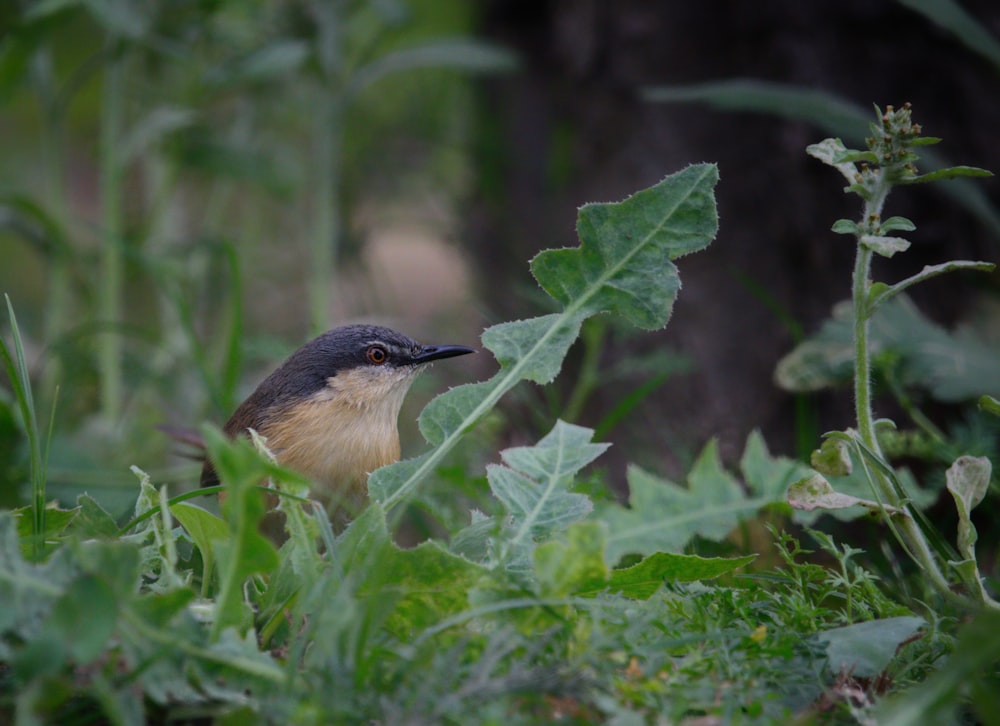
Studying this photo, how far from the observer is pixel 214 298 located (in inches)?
267

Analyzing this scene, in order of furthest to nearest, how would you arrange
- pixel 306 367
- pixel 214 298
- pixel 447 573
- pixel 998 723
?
pixel 214 298 → pixel 306 367 → pixel 447 573 → pixel 998 723

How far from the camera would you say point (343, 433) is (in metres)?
4.16

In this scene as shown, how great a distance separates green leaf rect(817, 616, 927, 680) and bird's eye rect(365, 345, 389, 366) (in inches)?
119

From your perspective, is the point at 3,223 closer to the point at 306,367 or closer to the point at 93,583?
the point at 306,367

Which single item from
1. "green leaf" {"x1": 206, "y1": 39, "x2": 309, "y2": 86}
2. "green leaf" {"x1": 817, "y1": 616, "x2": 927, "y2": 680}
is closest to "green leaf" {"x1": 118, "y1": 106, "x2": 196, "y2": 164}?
"green leaf" {"x1": 206, "y1": 39, "x2": 309, "y2": 86}

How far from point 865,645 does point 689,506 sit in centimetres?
127

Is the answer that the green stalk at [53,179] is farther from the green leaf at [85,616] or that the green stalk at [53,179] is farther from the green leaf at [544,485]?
the green leaf at [85,616]

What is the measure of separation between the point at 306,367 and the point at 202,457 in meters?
0.68

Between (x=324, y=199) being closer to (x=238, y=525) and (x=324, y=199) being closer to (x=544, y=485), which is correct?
(x=544, y=485)

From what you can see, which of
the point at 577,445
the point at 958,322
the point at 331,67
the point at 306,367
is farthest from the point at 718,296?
the point at 577,445

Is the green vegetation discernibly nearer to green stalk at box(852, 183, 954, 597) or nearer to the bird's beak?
green stalk at box(852, 183, 954, 597)

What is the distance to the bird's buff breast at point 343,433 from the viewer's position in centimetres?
389

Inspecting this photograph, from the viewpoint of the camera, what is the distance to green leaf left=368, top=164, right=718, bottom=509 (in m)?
2.48

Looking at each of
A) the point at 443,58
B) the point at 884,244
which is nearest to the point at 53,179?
the point at 443,58
